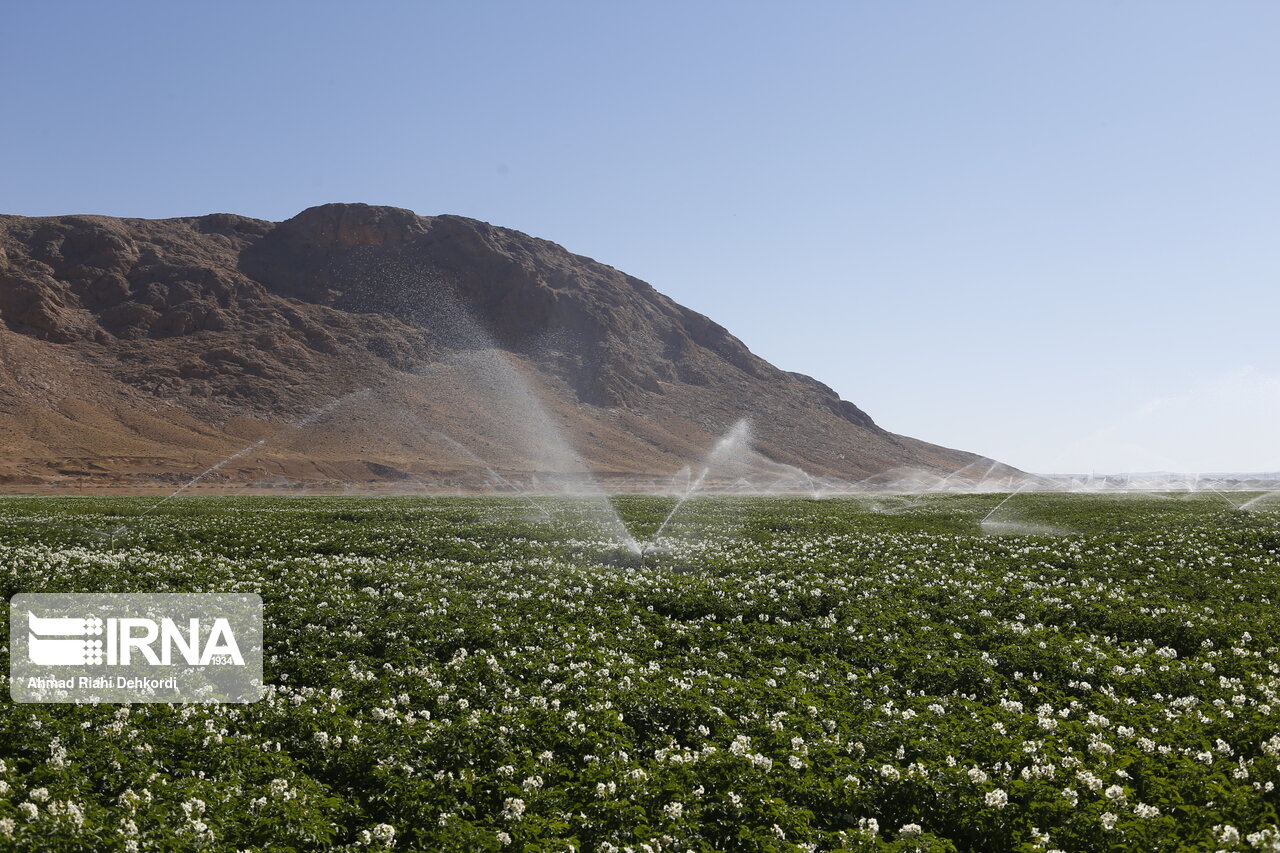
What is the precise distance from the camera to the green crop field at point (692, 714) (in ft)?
20.7

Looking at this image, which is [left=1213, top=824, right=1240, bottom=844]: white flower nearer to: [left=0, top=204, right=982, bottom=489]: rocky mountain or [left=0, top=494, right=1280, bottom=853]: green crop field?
[left=0, top=494, right=1280, bottom=853]: green crop field

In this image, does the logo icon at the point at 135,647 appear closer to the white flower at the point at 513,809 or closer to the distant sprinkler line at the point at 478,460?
the white flower at the point at 513,809

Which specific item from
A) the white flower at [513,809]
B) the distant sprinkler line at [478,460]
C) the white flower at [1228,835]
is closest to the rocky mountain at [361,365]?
the distant sprinkler line at [478,460]

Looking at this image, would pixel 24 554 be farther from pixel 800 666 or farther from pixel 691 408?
pixel 691 408

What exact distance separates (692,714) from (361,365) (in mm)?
127938

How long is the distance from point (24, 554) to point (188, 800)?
1738 centimetres

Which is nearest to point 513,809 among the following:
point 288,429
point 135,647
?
point 135,647

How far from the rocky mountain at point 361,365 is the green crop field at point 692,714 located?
7389 cm

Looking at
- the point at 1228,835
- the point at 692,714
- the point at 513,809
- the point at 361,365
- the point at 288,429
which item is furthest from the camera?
the point at 361,365

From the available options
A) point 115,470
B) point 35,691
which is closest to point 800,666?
Answer: point 35,691

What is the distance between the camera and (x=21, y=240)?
124m

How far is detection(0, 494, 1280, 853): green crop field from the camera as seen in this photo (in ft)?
20.7

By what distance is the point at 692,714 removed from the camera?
9.06m

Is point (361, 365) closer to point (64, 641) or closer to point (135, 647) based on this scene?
point (64, 641)
